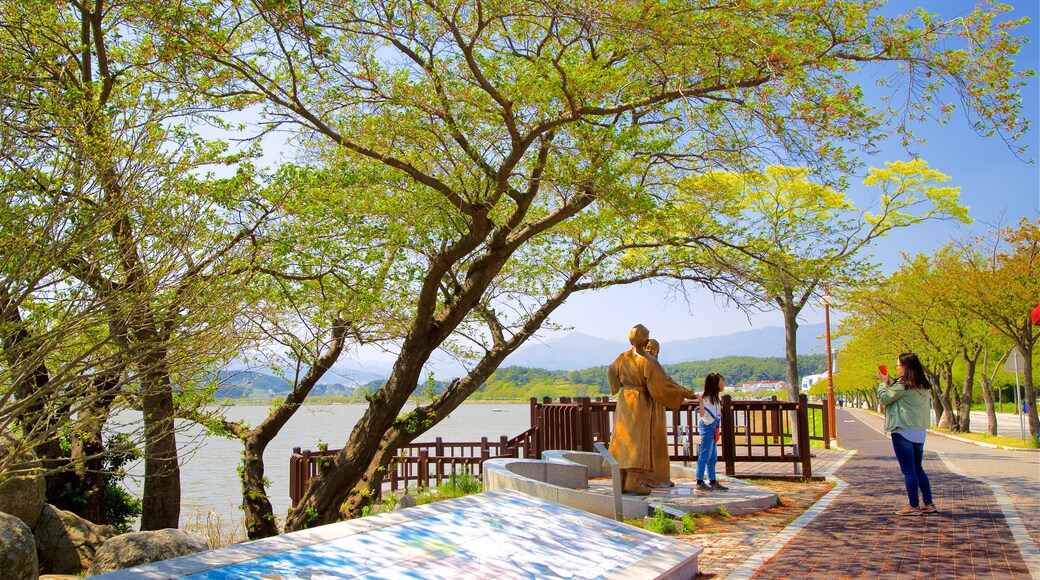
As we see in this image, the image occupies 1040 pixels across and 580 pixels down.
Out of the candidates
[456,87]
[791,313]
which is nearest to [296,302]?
[456,87]

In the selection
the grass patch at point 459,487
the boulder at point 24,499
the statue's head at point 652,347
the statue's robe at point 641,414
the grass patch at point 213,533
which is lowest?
the grass patch at point 213,533

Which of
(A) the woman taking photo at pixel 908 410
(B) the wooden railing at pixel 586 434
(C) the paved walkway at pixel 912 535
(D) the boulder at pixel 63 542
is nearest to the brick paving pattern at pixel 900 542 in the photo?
(C) the paved walkway at pixel 912 535

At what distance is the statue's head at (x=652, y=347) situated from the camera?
10.8 meters

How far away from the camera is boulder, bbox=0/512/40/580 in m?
6.95

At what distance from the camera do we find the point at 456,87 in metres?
10.1

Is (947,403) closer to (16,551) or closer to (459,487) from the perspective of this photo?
(459,487)

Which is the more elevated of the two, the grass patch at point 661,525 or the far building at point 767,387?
the grass patch at point 661,525

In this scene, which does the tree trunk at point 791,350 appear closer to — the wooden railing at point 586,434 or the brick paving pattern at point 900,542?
the wooden railing at point 586,434

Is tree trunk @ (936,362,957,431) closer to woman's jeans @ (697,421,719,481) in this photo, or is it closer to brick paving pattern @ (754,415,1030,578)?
brick paving pattern @ (754,415,1030,578)

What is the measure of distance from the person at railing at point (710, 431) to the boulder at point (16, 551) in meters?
7.60

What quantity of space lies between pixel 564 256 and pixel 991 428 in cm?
2198

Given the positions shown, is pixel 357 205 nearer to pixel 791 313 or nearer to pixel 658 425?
pixel 658 425

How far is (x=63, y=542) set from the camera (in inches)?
394

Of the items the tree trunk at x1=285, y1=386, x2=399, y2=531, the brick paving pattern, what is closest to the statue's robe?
the brick paving pattern
